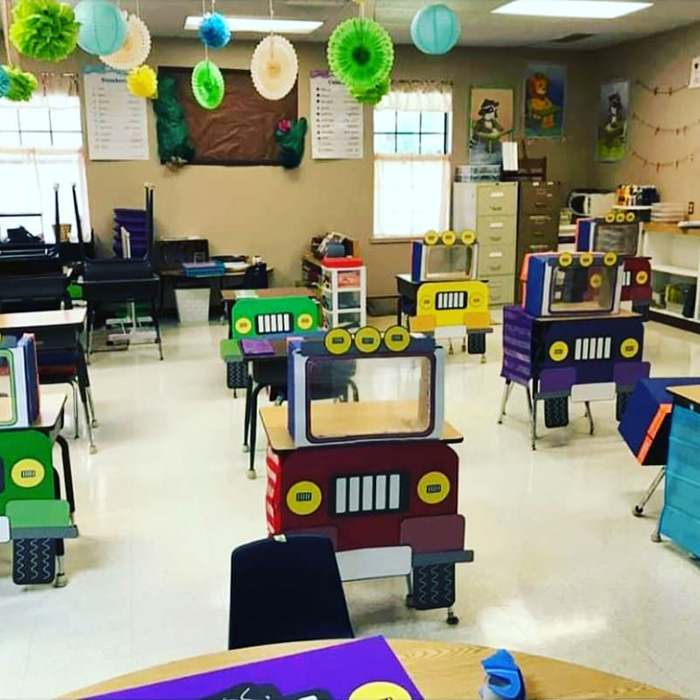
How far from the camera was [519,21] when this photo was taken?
740 cm

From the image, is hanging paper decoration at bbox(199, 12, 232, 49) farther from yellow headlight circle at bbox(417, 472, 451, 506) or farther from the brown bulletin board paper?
the brown bulletin board paper

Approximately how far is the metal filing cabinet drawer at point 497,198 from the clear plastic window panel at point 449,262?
181cm

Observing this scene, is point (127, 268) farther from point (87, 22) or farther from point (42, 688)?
point (42, 688)

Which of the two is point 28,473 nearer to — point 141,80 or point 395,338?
point 395,338

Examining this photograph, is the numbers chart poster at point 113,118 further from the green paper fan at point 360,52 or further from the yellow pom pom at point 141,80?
the green paper fan at point 360,52

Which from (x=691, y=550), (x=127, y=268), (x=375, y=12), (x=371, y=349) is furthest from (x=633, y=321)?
(x=127, y=268)

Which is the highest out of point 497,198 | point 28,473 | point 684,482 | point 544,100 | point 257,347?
point 544,100

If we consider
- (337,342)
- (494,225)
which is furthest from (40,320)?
(494,225)

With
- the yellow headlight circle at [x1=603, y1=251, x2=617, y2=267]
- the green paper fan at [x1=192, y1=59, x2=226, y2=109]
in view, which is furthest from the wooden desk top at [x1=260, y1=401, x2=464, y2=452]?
the green paper fan at [x1=192, y1=59, x2=226, y2=109]

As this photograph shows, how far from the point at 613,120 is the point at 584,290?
16.8 ft

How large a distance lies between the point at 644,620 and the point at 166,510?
87.9 inches

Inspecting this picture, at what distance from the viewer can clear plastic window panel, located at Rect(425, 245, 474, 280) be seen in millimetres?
6462

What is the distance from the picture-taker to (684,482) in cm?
324

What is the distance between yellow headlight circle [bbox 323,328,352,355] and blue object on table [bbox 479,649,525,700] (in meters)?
Answer: 1.30
